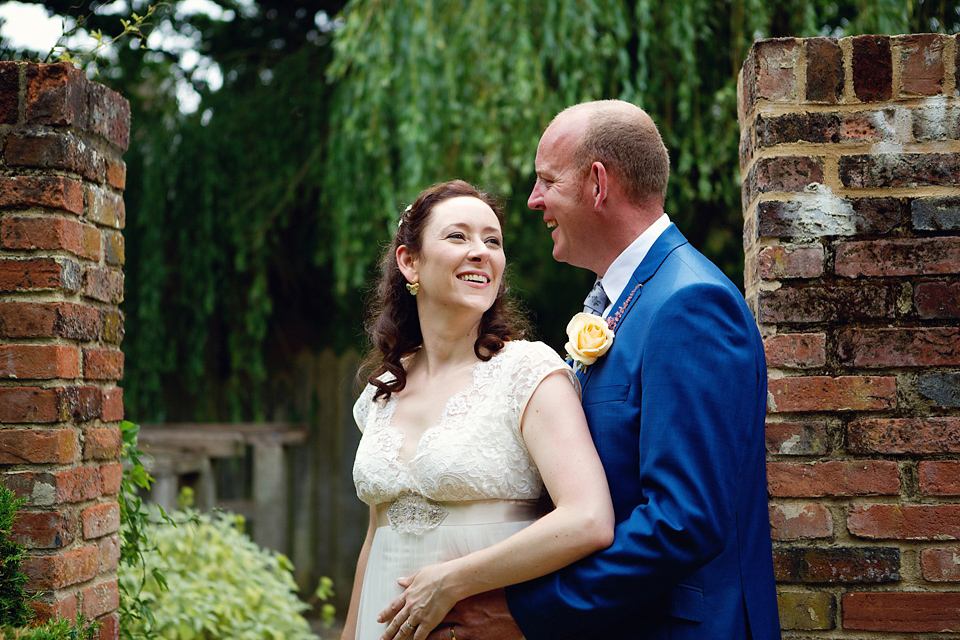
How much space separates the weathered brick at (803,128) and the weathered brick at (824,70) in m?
0.04

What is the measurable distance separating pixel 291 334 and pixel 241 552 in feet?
9.65

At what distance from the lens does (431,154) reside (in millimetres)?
5004

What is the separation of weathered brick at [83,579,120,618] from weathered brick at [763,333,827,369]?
1.84 m

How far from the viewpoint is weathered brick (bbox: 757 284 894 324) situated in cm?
207

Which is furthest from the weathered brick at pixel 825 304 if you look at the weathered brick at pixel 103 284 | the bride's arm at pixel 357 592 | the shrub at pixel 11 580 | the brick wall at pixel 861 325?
the shrub at pixel 11 580

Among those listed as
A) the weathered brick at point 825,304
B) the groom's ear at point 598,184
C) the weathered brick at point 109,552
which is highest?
the groom's ear at point 598,184

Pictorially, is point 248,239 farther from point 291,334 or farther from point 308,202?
point 291,334

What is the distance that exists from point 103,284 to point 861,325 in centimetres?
197

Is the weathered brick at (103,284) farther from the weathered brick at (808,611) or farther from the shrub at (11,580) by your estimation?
the weathered brick at (808,611)

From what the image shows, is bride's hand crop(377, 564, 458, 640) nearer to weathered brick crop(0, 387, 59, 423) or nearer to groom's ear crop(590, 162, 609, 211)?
groom's ear crop(590, 162, 609, 211)

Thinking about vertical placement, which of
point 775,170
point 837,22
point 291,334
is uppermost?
point 837,22

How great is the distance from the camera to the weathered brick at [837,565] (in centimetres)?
203

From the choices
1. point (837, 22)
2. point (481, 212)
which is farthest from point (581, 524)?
point (837, 22)

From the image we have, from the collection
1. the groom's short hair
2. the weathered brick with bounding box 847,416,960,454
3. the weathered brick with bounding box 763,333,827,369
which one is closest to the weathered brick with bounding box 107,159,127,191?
the groom's short hair
